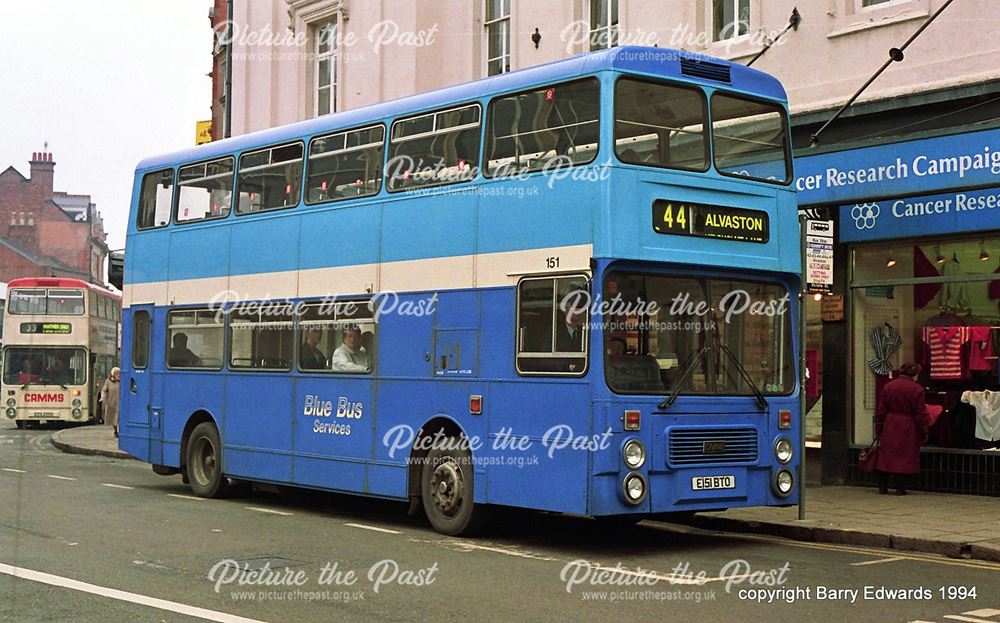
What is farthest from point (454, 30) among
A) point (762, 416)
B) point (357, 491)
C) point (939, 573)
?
point (939, 573)

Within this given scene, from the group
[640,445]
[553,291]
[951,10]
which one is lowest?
[640,445]

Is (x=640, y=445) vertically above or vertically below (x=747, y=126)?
below

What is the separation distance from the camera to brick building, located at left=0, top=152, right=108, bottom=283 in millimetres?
98250

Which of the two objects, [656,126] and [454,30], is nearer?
[656,126]

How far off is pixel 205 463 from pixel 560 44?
930 cm

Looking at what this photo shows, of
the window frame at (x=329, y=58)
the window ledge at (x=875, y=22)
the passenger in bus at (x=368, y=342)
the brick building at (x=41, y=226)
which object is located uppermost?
the brick building at (x=41, y=226)

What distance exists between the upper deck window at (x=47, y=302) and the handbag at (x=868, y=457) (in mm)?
27553

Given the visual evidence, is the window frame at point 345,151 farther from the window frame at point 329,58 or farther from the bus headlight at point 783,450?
the window frame at point 329,58

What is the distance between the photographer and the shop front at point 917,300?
615 inches

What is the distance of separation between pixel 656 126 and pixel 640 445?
112 inches

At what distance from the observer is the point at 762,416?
12.5 meters

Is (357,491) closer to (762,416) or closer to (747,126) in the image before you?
(762,416)

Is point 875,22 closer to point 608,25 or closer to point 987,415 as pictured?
point 987,415

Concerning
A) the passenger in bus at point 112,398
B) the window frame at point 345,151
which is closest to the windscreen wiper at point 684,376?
the window frame at point 345,151
